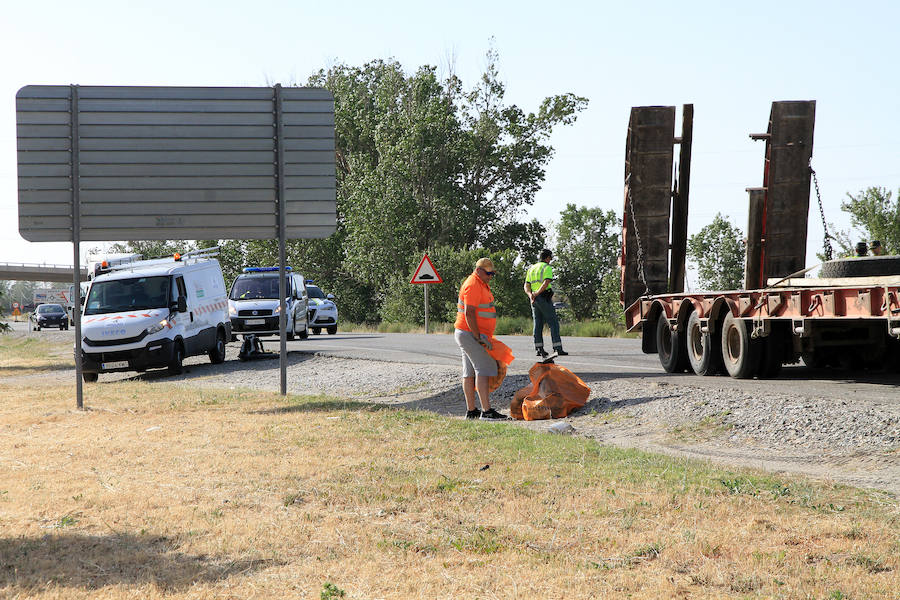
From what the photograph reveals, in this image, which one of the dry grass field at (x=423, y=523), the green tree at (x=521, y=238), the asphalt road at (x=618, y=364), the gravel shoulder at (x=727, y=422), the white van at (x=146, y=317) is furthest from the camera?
the green tree at (x=521, y=238)

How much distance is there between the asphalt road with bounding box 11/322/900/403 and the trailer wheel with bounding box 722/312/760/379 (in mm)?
203

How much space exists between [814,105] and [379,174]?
3496 cm

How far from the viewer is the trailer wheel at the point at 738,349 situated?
1217 cm

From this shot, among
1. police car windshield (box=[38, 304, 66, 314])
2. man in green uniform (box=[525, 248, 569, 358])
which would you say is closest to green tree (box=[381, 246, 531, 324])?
man in green uniform (box=[525, 248, 569, 358])

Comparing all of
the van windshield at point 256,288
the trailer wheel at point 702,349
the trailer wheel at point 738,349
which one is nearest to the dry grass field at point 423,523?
the trailer wheel at point 738,349

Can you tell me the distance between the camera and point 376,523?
589 centimetres

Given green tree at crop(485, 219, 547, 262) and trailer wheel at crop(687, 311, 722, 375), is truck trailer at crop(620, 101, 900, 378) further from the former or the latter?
green tree at crop(485, 219, 547, 262)

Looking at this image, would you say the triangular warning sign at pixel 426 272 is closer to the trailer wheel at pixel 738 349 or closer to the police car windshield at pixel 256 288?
the police car windshield at pixel 256 288

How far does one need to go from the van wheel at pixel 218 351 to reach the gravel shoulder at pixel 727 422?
24.5ft

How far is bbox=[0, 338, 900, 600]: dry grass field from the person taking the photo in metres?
4.67

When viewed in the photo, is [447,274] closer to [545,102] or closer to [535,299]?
[545,102]

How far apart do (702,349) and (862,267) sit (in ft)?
10.0

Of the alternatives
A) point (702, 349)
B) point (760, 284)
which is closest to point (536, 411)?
point (702, 349)

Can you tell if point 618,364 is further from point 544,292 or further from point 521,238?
point 521,238
